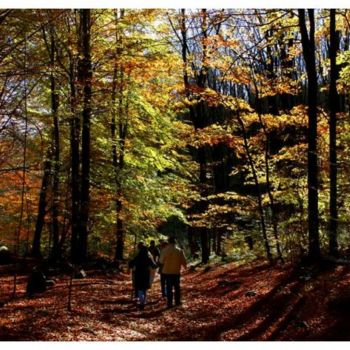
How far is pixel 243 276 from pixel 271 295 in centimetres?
408

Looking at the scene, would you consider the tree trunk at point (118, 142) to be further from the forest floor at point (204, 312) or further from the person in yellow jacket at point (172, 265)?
the person in yellow jacket at point (172, 265)

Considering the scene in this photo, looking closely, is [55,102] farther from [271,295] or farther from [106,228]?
[271,295]

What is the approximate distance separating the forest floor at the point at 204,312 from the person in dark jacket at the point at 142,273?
0.37 m

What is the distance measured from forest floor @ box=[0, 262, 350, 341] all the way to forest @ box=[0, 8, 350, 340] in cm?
4

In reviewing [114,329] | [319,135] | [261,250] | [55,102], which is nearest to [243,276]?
[261,250]

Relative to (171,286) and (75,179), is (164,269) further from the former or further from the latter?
(75,179)

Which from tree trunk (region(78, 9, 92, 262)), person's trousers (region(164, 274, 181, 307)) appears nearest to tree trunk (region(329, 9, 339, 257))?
person's trousers (region(164, 274, 181, 307))

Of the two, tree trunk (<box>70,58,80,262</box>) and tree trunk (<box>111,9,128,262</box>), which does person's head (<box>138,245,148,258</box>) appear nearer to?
tree trunk (<box>70,58,80,262</box>)

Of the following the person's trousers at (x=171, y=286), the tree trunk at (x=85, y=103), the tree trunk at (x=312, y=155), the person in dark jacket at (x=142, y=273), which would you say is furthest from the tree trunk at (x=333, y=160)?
the tree trunk at (x=85, y=103)

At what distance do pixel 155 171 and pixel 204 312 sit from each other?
35.0ft

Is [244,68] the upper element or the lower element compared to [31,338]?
upper

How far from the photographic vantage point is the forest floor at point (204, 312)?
7.72m

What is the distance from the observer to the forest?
338 inches

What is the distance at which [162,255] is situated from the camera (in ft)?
36.0
